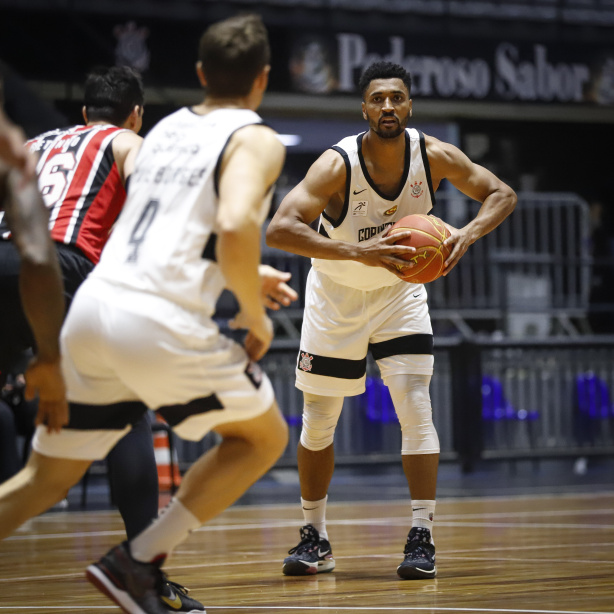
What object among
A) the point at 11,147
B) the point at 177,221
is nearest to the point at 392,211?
the point at 177,221

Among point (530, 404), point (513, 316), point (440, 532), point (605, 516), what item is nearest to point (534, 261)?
point (513, 316)

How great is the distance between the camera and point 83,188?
11.1ft

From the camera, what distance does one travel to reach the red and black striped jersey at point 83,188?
11.1ft

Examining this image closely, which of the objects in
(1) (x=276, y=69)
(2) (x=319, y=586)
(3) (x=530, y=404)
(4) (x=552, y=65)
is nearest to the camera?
(2) (x=319, y=586)

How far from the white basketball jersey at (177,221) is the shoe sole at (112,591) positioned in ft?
2.42

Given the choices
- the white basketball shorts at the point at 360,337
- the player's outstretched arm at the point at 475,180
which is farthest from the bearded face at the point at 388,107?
the white basketball shorts at the point at 360,337

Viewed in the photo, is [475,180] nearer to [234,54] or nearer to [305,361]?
[305,361]

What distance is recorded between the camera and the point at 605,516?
20.2ft

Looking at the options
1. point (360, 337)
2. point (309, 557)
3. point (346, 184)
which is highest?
point (346, 184)

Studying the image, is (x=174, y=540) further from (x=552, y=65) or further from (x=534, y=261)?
(x=552, y=65)

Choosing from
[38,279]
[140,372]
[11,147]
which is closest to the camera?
[11,147]

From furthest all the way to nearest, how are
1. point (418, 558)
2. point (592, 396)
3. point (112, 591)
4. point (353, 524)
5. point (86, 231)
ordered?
1. point (592, 396)
2. point (353, 524)
3. point (418, 558)
4. point (86, 231)
5. point (112, 591)

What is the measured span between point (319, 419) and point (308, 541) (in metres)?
0.50

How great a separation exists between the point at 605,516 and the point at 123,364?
4439 mm
